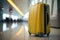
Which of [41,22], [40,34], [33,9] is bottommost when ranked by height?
[40,34]

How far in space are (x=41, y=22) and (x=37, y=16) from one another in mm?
213

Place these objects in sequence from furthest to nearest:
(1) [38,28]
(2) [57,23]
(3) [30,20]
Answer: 1. (2) [57,23]
2. (3) [30,20]
3. (1) [38,28]

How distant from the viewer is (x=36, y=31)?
4348 millimetres

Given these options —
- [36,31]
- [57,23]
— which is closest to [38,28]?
[36,31]

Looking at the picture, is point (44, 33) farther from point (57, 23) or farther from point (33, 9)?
point (57, 23)

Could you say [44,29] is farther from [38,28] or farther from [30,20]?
[30,20]

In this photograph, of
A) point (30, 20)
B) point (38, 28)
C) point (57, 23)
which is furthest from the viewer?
point (57, 23)

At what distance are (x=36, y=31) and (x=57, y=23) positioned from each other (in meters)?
4.39

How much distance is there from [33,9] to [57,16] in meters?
4.37

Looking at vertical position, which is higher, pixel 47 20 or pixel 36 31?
pixel 47 20

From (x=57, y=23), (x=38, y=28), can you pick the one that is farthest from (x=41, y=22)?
(x=57, y=23)

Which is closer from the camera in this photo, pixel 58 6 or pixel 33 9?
pixel 33 9

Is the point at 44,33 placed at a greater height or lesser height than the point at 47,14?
lesser

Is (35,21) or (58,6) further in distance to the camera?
(58,6)
